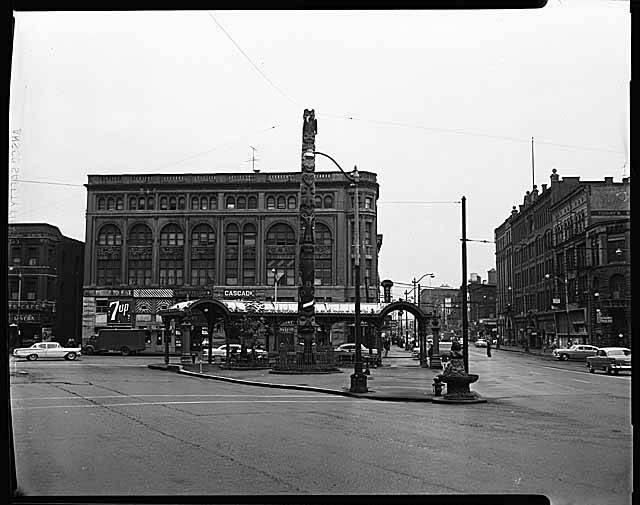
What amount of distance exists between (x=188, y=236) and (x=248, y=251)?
6302 millimetres

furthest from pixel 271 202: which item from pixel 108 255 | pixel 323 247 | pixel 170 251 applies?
pixel 108 255

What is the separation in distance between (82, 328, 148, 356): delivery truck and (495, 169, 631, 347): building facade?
13.8 metres

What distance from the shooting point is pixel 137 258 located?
51.3ft

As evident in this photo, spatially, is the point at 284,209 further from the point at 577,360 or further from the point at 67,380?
the point at 577,360

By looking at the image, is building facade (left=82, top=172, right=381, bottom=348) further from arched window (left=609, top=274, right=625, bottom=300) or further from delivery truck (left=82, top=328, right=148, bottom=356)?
arched window (left=609, top=274, right=625, bottom=300)

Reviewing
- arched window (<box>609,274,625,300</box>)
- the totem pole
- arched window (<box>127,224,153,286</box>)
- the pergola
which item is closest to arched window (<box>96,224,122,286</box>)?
arched window (<box>127,224,153,286</box>)

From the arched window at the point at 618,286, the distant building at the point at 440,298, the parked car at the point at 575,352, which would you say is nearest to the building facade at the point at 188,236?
the arched window at the point at 618,286

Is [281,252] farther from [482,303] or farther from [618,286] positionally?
[482,303]

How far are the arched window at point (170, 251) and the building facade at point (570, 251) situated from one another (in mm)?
6560

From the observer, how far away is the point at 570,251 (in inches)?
1041

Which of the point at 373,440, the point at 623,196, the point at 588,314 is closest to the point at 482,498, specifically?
→ the point at 623,196

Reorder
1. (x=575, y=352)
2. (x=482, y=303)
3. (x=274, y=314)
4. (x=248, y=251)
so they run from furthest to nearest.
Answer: (x=482, y=303)
(x=575, y=352)
(x=274, y=314)
(x=248, y=251)

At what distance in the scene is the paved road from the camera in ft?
19.5

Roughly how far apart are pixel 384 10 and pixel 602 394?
62.5 feet
